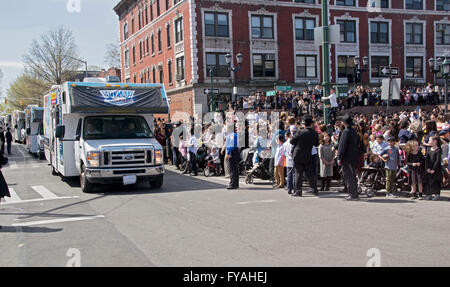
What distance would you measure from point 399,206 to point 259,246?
4.61m

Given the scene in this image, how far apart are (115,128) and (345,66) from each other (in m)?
34.1

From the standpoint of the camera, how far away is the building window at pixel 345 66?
42.8m

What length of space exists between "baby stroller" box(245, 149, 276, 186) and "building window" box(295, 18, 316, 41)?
95.5 feet

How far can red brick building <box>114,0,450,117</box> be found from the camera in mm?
37719

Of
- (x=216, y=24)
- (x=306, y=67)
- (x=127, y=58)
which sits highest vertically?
(x=127, y=58)

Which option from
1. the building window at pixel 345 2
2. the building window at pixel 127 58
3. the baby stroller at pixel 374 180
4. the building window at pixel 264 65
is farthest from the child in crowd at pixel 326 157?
the building window at pixel 127 58

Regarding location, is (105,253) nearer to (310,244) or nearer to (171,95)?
(310,244)

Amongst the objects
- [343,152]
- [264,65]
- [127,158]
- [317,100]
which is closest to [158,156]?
[127,158]

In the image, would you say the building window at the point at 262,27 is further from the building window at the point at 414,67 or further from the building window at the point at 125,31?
the building window at the point at 125,31

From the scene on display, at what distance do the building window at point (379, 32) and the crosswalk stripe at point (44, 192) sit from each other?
125 ft

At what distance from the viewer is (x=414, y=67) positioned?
4500 cm

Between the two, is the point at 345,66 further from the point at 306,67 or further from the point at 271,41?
the point at 271,41

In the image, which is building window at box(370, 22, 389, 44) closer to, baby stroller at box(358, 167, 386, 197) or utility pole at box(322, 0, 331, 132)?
utility pole at box(322, 0, 331, 132)
